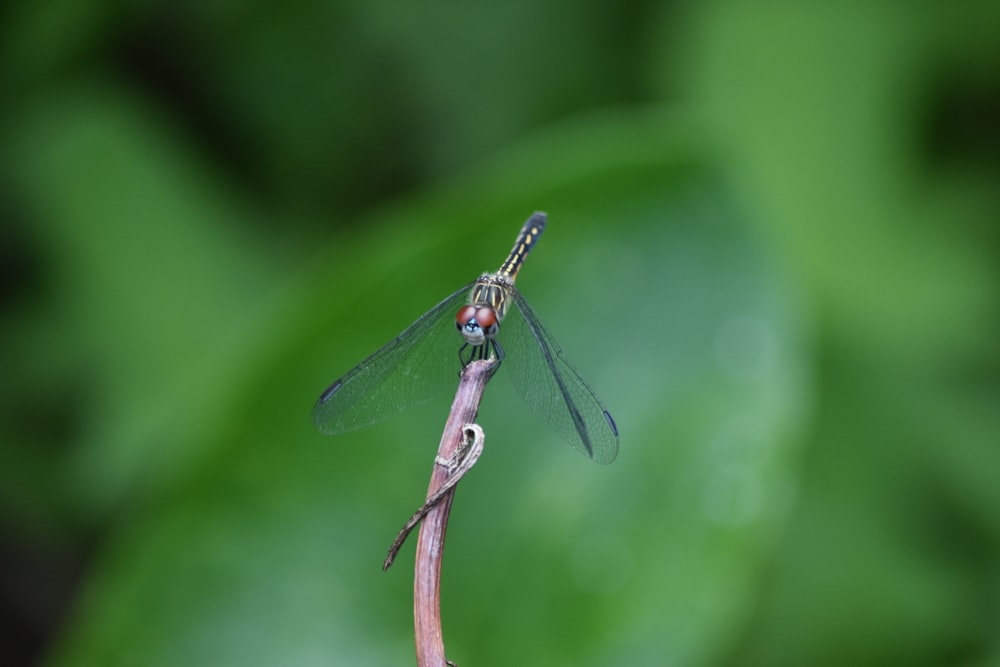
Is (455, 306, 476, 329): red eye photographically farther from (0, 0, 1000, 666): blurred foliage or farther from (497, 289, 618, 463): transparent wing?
(0, 0, 1000, 666): blurred foliage

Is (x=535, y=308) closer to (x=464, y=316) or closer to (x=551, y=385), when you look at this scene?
(x=551, y=385)

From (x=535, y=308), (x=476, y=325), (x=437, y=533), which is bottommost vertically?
(x=437, y=533)

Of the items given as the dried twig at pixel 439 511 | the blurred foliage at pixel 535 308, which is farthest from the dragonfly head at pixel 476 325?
the blurred foliage at pixel 535 308

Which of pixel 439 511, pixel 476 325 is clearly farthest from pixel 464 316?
pixel 439 511

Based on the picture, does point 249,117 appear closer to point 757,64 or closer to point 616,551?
point 757,64

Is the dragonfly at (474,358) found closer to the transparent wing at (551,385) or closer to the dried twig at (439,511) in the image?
the transparent wing at (551,385)

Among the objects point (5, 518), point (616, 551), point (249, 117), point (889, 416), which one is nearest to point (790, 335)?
point (616, 551)
